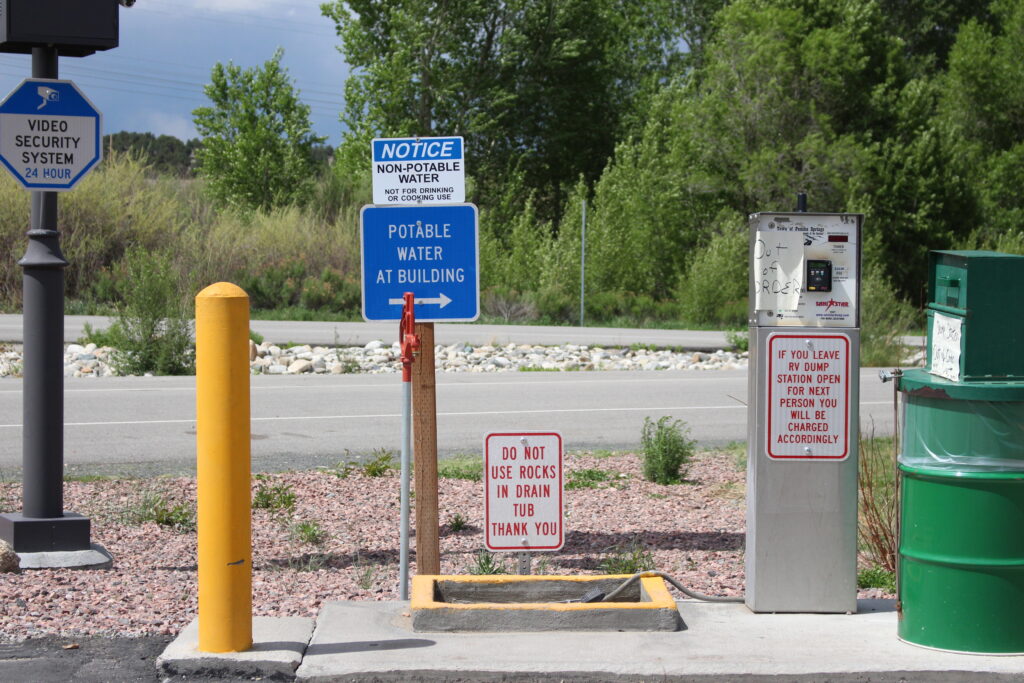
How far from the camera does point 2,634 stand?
4766mm

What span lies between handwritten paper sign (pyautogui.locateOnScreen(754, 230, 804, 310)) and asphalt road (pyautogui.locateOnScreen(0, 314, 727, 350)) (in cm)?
1683

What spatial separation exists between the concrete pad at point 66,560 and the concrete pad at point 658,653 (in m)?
1.58

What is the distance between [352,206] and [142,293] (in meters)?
24.0

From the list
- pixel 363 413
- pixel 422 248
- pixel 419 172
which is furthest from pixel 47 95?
pixel 363 413

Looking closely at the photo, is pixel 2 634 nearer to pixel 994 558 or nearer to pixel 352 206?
pixel 994 558

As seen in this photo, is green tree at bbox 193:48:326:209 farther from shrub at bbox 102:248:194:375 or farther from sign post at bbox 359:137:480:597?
sign post at bbox 359:137:480:597

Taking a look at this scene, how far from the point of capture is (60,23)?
5848mm

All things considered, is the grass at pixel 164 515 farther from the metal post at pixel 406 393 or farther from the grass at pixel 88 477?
the metal post at pixel 406 393

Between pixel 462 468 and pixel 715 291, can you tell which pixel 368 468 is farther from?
pixel 715 291

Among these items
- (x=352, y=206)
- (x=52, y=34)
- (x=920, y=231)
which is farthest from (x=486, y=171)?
(x=52, y=34)

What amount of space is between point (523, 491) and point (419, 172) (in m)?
1.56

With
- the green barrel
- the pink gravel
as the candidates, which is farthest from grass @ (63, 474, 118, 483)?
the green barrel

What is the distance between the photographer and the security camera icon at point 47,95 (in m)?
5.96

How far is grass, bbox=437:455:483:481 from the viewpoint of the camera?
862 centimetres
